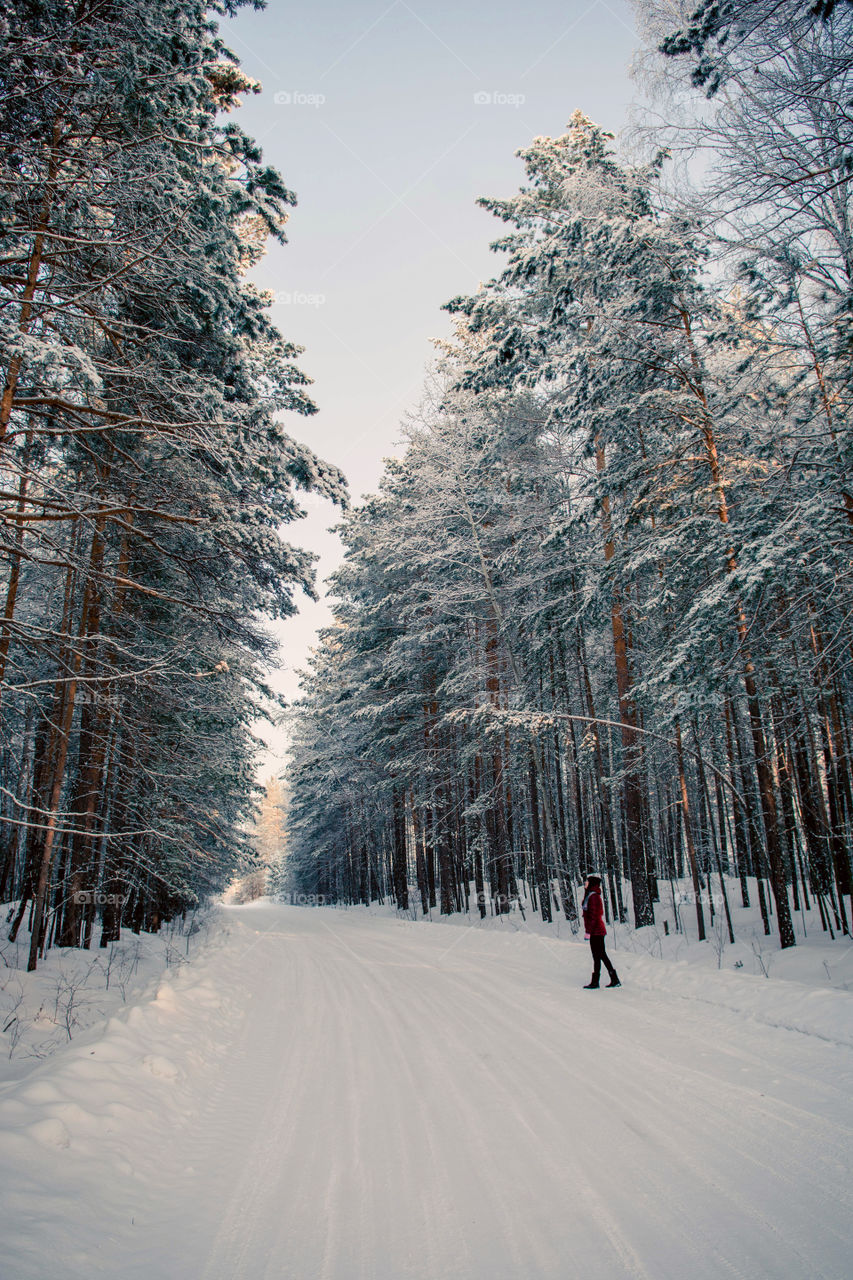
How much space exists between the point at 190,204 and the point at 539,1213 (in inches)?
331

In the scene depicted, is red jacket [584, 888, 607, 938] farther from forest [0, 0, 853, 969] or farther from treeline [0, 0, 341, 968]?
treeline [0, 0, 341, 968]

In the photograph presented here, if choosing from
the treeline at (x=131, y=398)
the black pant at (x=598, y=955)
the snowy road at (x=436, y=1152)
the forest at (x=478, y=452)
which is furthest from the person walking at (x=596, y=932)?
the treeline at (x=131, y=398)

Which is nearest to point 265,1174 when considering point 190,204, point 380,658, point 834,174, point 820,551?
point 190,204

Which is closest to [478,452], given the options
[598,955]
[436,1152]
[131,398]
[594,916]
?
[131,398]

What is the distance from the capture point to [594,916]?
8.23 metres

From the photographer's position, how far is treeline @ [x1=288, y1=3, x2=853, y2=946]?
592 cm

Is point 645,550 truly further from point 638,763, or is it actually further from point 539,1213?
point 539,1213

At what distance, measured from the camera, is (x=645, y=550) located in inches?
387

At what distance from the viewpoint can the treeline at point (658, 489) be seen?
19.4 feet

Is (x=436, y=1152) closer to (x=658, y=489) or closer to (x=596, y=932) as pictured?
(x=596, y=932)

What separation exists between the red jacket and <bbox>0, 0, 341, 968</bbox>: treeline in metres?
5.96

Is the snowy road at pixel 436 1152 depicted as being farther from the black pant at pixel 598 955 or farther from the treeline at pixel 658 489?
the treeline at pixel 658 489

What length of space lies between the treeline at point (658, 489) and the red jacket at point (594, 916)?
8.70 feet

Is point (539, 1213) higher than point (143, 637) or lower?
lower
